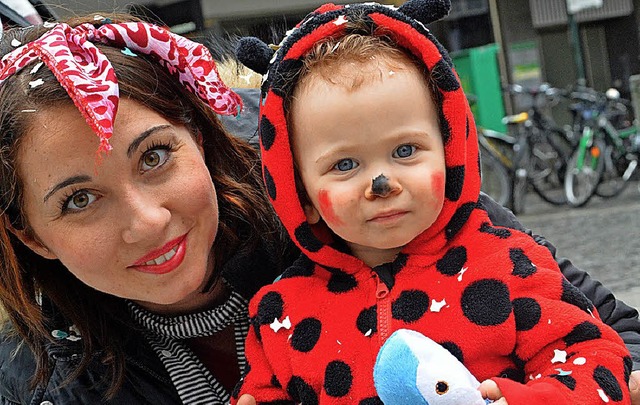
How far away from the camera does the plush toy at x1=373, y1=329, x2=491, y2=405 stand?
1404 mm

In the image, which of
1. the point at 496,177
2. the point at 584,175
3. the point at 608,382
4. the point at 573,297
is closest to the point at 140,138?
the point at 573,297

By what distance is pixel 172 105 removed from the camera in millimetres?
1949

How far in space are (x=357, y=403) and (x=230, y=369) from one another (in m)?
0.68

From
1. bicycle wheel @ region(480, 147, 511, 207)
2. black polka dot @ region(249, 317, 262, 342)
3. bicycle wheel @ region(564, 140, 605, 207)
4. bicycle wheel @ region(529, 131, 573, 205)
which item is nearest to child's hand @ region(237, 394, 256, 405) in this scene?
black polka dot @ region(249, 317, 262, 342)

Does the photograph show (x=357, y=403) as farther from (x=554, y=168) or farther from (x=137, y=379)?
(x=554, y=168)

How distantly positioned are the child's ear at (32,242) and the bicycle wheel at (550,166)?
25.0ft

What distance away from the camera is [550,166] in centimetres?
932

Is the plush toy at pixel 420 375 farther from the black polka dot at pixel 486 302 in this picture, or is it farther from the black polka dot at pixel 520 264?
the black polka dot at pixel 520 264

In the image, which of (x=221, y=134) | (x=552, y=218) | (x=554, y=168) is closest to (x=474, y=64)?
(x=554, y=168)

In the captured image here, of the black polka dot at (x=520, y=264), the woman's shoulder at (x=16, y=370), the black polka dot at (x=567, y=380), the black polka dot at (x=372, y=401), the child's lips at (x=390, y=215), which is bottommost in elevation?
the woman's shoulder at (x=16, y=370)

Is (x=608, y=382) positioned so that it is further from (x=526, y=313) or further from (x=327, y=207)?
(x=327, y=207)

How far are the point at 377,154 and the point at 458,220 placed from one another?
0.24m

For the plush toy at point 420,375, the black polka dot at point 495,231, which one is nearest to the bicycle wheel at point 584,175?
the black polka dot at point 495,231

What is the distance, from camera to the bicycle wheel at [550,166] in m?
9.18
